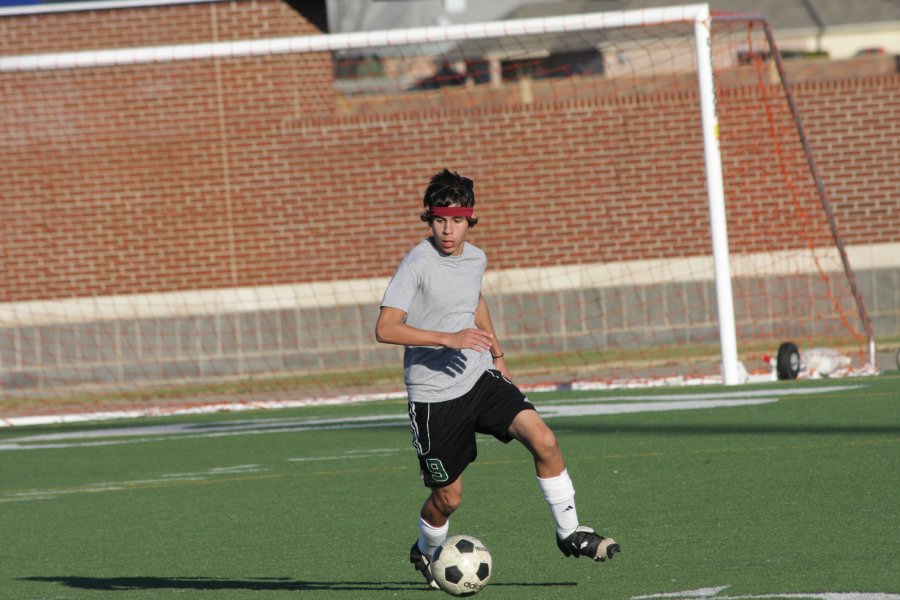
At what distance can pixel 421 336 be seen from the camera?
6098mm

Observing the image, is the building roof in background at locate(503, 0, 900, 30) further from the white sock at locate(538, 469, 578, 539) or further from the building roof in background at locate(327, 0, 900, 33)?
the white sock at locate(538, 469, 578, 539)

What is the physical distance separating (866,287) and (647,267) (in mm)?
2898

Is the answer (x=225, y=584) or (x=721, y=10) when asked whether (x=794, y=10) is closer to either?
(x=721, y=10)

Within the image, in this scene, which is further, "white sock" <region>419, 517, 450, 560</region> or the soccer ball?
"white sock" <region>419, 517, 450, 560</region>

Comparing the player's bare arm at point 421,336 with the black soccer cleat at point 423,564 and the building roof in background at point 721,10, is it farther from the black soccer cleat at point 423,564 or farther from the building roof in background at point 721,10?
the building roof in background at point 721,10

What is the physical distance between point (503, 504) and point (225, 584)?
7.78 feet

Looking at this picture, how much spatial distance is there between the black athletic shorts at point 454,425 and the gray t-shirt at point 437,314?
53mm

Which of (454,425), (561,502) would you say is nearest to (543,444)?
(561,502)

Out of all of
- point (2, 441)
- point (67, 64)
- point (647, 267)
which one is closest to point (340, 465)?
point (2, 441)

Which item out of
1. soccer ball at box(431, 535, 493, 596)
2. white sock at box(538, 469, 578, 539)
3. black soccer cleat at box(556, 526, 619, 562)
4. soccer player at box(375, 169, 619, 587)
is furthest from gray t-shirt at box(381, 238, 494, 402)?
black soccer cleat at box(556, 526, 619, 562)

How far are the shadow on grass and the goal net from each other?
453 inches

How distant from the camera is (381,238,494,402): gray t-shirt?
640 centimetres

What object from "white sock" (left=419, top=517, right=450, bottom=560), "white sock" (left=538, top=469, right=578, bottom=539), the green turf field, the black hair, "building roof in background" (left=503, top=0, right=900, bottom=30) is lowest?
the green turf field

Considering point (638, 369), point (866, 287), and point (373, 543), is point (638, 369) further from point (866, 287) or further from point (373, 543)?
point (373, 543)
